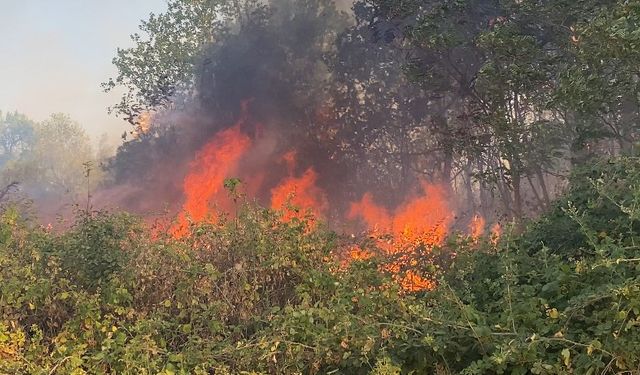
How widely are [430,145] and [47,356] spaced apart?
20.9 meters

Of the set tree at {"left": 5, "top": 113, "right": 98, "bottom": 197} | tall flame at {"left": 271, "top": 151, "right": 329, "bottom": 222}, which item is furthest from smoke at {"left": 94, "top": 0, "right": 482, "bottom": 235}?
tree at {"left": 5, "top": 113, "right": 98, "bottom": 197}

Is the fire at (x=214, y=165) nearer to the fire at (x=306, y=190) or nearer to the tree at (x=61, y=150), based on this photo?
the fire at (x=306, y=190)

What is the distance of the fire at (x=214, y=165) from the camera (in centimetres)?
2066

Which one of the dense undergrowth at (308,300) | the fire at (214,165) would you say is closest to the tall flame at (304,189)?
the fire at (214,165)

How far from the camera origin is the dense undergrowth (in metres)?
4.10

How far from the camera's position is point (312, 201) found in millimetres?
21016

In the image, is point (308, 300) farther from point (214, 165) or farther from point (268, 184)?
point (214, 165)

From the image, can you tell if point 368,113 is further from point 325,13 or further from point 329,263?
point 329,263

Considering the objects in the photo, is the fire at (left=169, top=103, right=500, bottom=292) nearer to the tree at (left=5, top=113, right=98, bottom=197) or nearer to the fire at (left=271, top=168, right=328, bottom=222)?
the fire at (left=271, top=168, right=328, bottom=222)

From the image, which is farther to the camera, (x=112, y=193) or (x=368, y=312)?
(x=112, y=193)

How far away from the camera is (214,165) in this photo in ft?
73.4

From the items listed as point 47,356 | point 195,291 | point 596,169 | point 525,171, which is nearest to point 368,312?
point 195,291

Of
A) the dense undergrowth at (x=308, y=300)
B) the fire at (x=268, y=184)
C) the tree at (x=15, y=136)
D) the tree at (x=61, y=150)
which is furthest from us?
the tree at (x=15, y=136)

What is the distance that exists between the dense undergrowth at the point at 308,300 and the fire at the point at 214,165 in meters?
12.8
